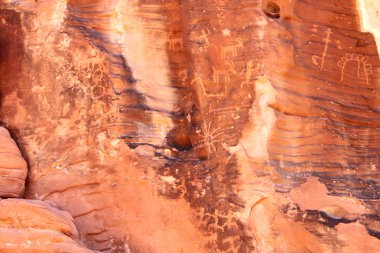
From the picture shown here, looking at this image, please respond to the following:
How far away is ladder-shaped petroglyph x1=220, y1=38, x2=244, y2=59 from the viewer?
5.52 meters

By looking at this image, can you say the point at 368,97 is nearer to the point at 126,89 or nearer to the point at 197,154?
the point at 197,154

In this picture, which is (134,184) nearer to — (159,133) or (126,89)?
(159,133)

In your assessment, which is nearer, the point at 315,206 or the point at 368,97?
the point at 315,206

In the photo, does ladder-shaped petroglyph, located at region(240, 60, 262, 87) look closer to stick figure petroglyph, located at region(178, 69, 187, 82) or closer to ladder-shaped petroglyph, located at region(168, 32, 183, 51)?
stick figure petroglyph, located at region(178, 69, 187, 82)

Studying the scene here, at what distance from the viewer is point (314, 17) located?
5621 millimetres

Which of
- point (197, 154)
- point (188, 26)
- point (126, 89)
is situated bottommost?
point (197, 154)

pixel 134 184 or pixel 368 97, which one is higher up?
pixel 368 97

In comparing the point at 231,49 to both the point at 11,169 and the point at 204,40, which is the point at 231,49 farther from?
the point at 11,169

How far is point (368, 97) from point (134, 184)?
224 centimetres

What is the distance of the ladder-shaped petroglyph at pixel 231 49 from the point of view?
552 cm

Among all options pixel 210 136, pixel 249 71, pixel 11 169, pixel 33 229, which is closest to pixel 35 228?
pixel 33 229

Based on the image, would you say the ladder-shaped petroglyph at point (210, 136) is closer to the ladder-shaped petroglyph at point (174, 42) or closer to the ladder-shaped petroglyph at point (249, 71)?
the ladder-shaped petroglyph at point (249, 71)

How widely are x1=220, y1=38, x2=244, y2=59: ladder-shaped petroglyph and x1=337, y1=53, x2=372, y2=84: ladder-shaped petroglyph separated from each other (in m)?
0.92

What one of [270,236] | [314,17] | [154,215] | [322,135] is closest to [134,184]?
[154,215]
